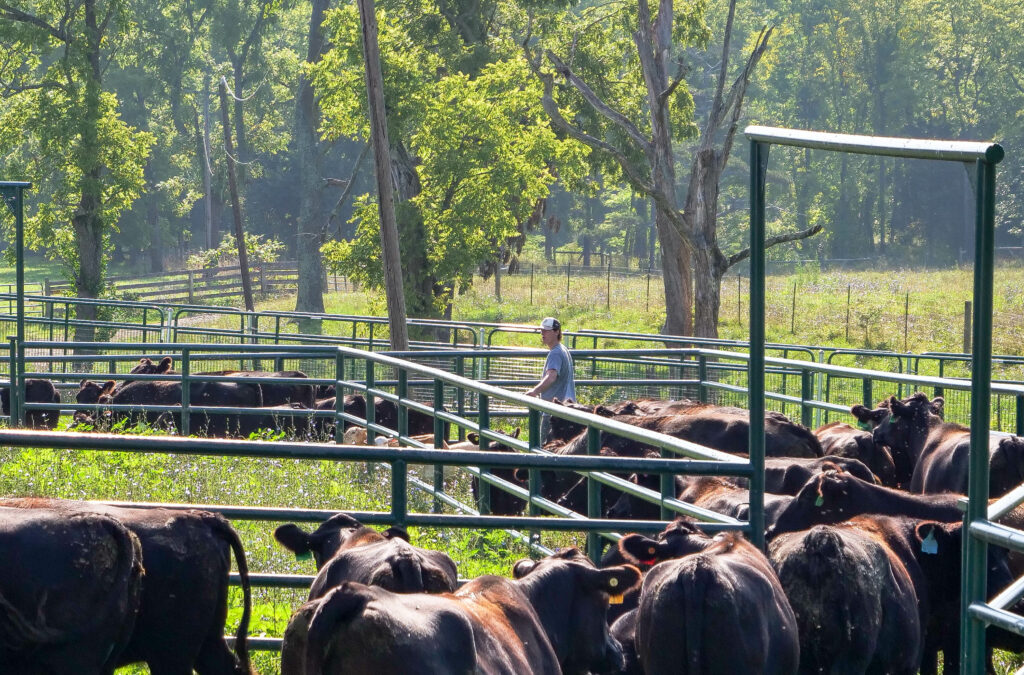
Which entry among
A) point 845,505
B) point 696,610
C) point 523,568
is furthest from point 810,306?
point 696,610

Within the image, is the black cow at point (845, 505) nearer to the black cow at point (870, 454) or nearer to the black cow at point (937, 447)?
the black cow at point (937, 447)

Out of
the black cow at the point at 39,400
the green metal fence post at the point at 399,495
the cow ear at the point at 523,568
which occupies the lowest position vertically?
the black cow at the point at 39,400

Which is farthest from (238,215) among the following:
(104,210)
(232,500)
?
(232,500)

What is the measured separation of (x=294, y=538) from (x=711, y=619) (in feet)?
6.58

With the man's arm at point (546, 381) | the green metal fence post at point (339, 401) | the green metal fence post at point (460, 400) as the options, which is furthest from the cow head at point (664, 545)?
the green metal fence post at point (339, 401)

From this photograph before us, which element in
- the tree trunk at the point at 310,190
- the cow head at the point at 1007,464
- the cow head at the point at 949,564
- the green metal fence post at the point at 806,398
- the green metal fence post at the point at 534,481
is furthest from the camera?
the tree trunk at the point at 310,190

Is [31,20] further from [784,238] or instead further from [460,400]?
[460,400]

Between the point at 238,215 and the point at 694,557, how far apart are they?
3410 centimetres

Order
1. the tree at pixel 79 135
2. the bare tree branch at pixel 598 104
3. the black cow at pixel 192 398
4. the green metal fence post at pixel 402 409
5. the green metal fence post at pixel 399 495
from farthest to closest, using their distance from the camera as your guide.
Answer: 1. the tree at pixel 79 135
2. the bare tree branch at pixel 598 104
3. the black cow at pixel 192 398
4. the green metal fence post at pixel 402 409
5. the green metal fence post at pixel 399 495

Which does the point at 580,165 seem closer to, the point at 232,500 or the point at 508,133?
the point at 508,133

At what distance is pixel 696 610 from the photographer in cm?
573

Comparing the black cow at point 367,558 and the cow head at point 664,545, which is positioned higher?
the black cow at point 367,558

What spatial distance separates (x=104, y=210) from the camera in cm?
3341

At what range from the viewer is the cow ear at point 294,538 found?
6.12m
